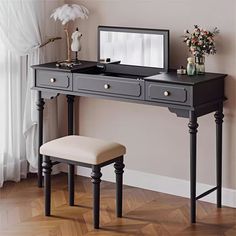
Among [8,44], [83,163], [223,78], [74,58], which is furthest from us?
[74,58]

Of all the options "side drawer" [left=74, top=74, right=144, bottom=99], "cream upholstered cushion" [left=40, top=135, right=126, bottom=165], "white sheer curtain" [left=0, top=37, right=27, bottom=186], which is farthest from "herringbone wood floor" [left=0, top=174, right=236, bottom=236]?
"side drawer" [left=74, top=74, right=144, bottom=99]

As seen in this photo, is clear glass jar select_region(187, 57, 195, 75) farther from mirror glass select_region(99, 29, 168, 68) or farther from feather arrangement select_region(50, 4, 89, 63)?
feather arrangement select_region(50, 4, 89, 63)

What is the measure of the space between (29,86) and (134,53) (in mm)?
934

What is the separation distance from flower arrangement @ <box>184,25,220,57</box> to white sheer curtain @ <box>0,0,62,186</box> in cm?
125

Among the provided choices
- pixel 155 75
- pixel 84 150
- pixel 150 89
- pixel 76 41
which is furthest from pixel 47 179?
pixel 76 41

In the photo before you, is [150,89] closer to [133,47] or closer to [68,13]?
[133,47]

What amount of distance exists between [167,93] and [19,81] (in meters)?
1.40

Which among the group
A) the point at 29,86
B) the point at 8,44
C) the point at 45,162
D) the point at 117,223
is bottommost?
the point at 117,223

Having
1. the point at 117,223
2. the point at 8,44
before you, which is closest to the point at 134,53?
the point at 8,44

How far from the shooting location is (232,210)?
14.3 feet

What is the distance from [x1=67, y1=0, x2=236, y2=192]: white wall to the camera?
14.2 feet

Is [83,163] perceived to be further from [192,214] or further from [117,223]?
[192,214]

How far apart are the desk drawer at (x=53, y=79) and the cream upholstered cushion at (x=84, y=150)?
0.56 metres

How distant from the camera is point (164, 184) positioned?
4.73 m
